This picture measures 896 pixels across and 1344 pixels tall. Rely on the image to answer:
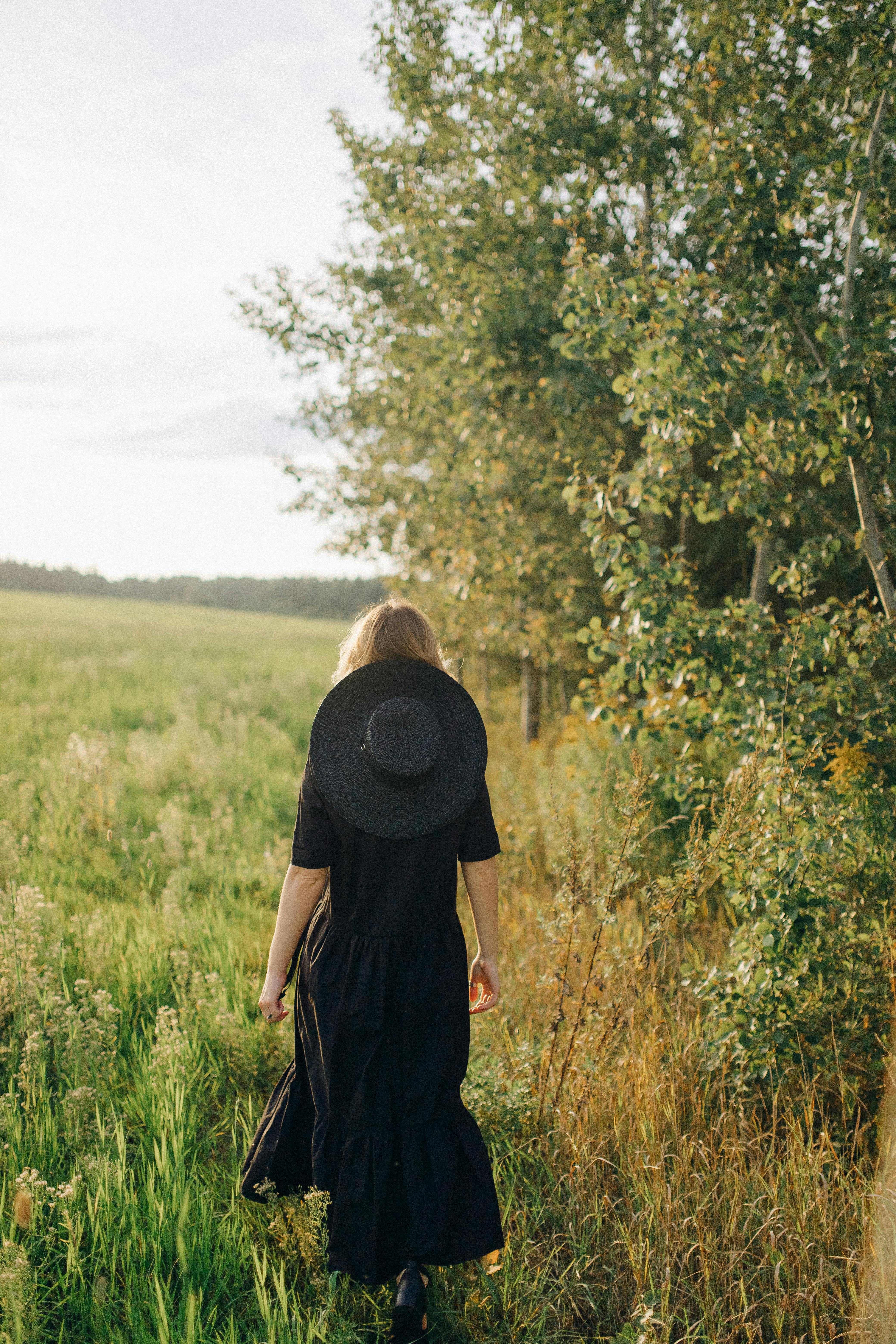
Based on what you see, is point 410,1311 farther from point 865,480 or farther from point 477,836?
point 865,480

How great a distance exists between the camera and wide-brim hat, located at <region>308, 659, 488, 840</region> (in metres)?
2.21

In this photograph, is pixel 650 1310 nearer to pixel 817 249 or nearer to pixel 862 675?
pixel 862 675

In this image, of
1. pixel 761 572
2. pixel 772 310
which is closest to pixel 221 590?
pixel 761 572

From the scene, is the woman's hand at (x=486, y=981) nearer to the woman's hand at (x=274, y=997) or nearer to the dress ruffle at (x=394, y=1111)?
the dress ruffle at (x=394, y=1111)

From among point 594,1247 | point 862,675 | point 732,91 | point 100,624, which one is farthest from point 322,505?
point 100,624

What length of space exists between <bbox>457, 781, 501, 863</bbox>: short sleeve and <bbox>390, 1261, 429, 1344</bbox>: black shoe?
4.14ft

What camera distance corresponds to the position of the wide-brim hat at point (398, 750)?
2.21 metres

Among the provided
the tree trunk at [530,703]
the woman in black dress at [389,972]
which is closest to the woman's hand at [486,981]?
the woman in black dress at [389,972]

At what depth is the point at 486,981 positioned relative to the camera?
2676mm

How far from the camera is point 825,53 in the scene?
4.17 meters

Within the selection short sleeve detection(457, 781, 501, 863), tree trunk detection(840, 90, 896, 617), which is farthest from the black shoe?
tree trunk detection(840, 90, 896, 617)

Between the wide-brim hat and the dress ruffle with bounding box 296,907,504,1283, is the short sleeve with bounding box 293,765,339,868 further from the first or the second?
the dress ruffle with bounding box 296,907,504,1283

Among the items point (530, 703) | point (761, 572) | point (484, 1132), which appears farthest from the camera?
point (530, 703)

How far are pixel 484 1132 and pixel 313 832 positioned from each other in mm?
1585
